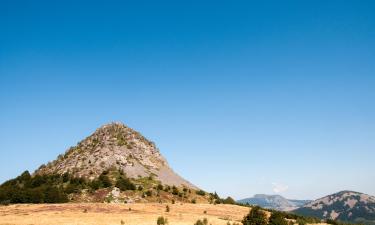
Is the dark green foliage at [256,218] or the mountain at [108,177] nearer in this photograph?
the dark green foliage at [256,218]

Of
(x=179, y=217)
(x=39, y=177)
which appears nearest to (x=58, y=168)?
(x=39, y=177)

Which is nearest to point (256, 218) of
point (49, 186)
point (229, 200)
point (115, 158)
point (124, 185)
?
point (229, 200)

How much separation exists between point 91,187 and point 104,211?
33.6 meters

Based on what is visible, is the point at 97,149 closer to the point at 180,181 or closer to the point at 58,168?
the point at 58,168

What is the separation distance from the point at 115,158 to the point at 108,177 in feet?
40.9

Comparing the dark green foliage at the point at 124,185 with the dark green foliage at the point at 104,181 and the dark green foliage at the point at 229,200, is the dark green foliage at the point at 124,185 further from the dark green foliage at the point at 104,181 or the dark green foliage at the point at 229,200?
the dark green foliage at the point at 229,200

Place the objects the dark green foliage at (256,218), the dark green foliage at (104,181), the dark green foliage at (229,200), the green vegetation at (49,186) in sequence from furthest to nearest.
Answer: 1. the dark green foliage at (229,200)
2. the dark green foliage at (104,181)
3. the green vegetation at (49,186)
4. the dark green foliage at (256,218)

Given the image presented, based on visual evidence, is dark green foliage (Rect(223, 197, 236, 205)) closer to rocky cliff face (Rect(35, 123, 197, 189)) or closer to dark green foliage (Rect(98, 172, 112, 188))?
rocky cliff face (Rect(35, 123, 197, 189))

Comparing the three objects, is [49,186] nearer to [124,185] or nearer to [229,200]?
[124,185]

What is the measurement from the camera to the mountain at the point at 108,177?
76188 millimetres

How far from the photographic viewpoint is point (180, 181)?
103000 millimetres

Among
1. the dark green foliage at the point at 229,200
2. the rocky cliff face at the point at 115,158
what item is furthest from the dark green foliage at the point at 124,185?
the dark green foliage at the point at 229,200

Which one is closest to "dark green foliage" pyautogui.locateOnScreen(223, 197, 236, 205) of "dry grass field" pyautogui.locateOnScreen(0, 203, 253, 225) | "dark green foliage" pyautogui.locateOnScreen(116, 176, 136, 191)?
"dark green foliage" pyautogui.locateOnScreen(116, 176, 136, 191)

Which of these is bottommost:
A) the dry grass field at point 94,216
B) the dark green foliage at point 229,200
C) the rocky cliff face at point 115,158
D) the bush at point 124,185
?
the dry grass field at point 94,216
